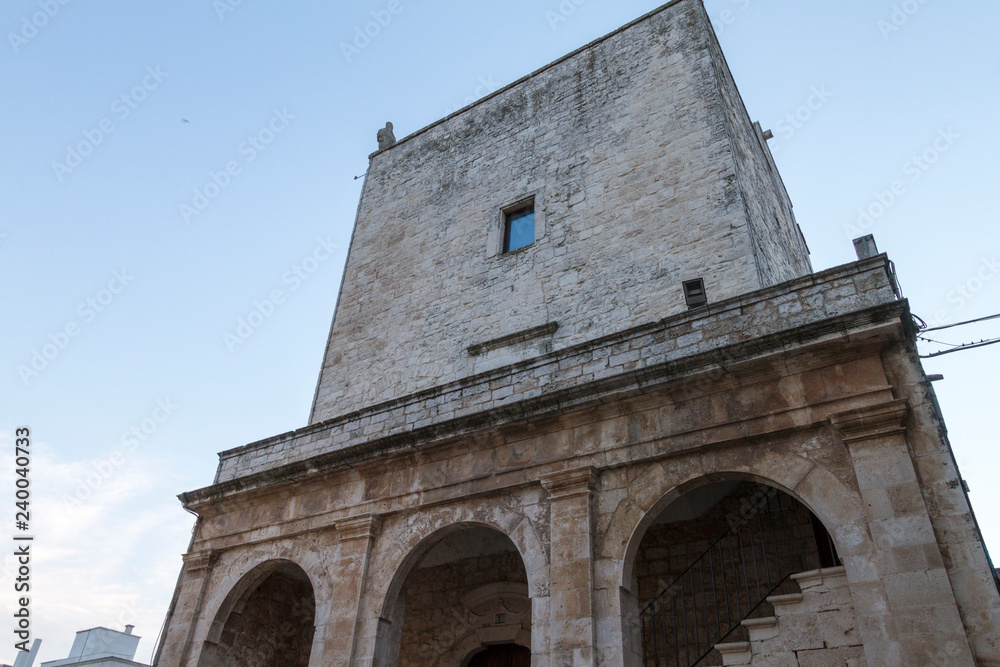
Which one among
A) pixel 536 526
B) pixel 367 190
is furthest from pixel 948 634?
pixel 367 190

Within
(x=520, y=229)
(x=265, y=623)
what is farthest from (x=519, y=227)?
(x=265, y=623)

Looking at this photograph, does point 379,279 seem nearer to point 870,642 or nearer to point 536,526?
point 536,526

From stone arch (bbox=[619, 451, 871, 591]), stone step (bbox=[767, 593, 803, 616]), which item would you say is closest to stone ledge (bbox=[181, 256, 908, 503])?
stone arch (bbox=[619, 451, 871, 591])

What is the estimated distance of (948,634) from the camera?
205 inches

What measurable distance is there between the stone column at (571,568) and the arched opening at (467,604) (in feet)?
6.77

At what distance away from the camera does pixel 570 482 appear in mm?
7387

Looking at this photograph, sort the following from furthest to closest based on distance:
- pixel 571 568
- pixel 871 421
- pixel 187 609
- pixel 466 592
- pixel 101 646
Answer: pixel 101 646, pixel 466 592, pixel 187 609, pixel 571 568, pixel 871 421

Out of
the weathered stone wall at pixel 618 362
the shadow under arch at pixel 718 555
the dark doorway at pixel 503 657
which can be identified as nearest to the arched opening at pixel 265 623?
the weathered stone wall at pixel 618 362

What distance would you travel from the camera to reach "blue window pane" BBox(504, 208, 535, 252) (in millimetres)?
12539

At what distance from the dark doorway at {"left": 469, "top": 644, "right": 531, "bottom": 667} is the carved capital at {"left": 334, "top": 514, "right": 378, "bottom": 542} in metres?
2.55

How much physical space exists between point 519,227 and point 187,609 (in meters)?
7.67

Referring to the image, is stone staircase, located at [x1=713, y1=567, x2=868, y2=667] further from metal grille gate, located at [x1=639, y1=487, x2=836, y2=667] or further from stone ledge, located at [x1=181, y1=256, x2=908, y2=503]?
stone ledge, located at [x1=181, y1=256, x2=908, y2=503]

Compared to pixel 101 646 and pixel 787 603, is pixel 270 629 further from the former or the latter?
pixel 101 646

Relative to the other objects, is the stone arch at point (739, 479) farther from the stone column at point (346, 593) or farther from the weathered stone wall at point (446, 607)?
the weathered stone wall at point (446, 607)
